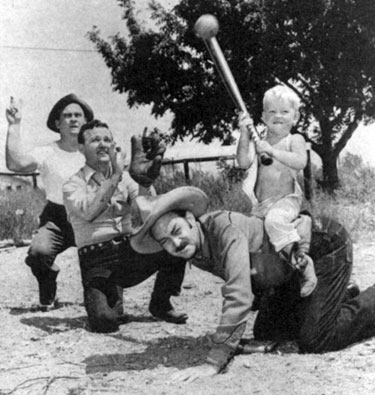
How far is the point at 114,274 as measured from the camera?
116 inches

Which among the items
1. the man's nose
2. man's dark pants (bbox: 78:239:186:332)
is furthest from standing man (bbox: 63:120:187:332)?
the man's nose

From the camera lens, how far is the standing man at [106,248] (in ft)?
9.54

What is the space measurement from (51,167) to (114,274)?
0.71 m

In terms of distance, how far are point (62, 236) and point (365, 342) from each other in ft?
5.05

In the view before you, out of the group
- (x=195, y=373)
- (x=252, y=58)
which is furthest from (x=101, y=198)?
(x=252, y=58)

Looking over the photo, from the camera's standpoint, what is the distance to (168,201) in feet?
7.05

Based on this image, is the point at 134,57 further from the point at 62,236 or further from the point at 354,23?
the point at 62,236

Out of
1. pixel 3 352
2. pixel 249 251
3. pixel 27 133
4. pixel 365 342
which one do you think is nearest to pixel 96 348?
pixel 3 352

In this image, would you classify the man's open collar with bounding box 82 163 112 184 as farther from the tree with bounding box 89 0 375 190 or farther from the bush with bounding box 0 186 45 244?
the bush with bounding box 0 186 45 244

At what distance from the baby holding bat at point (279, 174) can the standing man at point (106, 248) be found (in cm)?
58

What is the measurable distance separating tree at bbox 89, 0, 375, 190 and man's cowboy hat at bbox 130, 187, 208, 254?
109 inches

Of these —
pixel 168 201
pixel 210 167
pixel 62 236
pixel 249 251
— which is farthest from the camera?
pixel 210 167

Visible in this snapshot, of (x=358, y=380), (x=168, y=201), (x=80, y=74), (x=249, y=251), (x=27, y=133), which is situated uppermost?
(x=80, y=74)

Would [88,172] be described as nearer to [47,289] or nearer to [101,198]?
[101,198]
